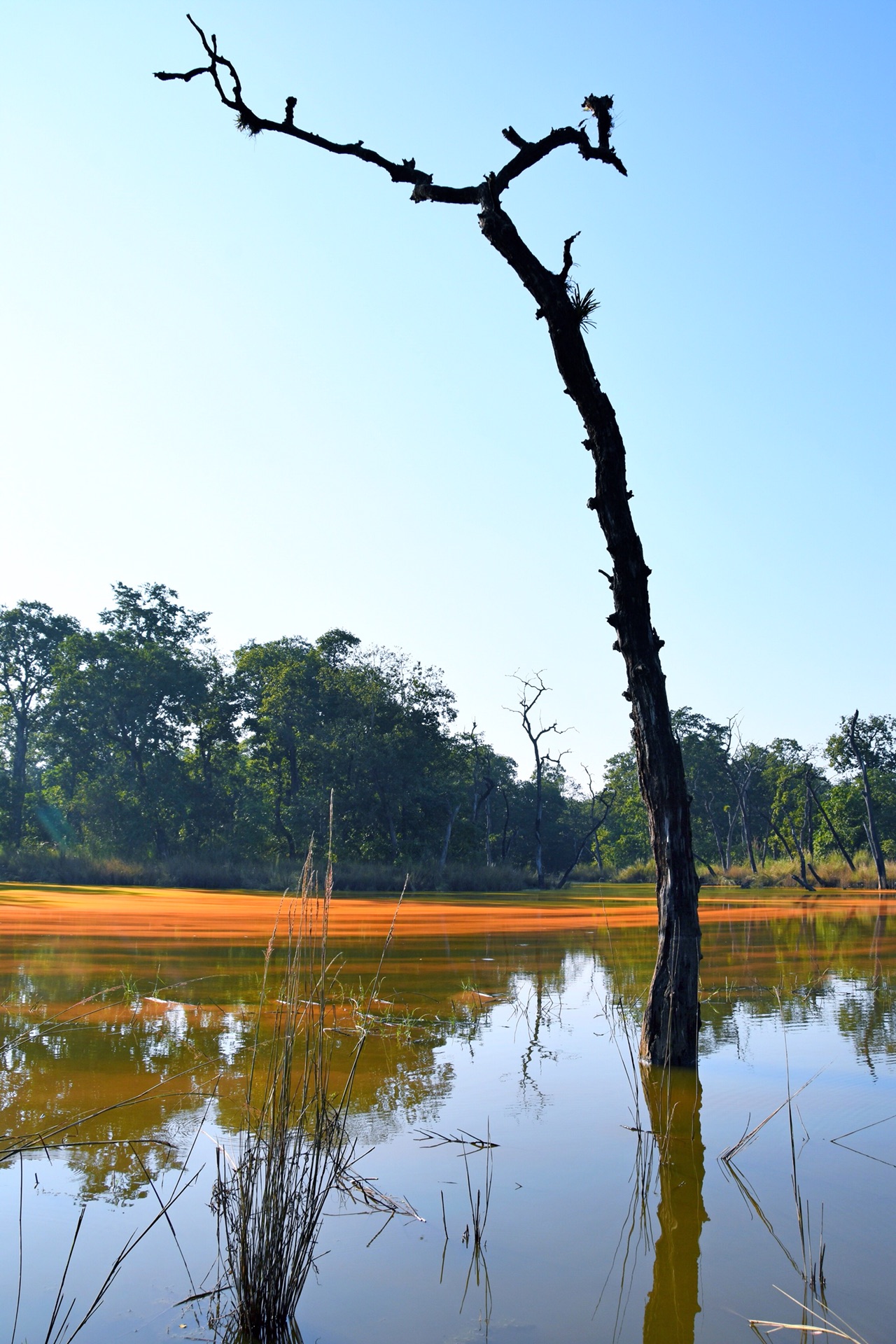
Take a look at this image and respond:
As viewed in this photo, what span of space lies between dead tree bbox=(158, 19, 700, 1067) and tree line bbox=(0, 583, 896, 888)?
33760 mm

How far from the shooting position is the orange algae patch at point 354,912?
16297mm

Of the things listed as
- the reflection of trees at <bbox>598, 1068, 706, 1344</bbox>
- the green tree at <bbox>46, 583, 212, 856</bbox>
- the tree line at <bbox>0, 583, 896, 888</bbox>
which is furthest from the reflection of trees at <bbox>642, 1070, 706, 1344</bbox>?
the green tree at <bbox>46, 583, 212, 856</bbox>

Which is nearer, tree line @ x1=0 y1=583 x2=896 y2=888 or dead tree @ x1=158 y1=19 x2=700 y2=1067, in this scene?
dead tree @ x1=158 y1=19 x2=700 y2=1067

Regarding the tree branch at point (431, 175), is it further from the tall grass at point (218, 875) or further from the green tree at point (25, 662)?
the green tree at point (25, 662)

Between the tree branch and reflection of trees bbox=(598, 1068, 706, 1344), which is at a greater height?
the tree branch

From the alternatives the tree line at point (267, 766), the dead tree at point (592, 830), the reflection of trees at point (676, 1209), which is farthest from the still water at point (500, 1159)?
the tree line at point (267, 766)

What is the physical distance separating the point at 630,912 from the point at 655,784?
63.0ft

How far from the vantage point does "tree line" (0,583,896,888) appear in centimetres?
4609

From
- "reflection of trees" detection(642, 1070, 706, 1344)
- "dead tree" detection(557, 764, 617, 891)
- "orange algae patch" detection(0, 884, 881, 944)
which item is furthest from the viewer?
"dead tree" detection(557, 764, 617, 891)

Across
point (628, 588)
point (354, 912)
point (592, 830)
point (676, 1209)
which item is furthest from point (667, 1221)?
point (592, 830)

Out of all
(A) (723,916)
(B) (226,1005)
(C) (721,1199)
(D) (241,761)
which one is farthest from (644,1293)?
(D) (241,761)

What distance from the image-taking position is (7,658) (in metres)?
56.8

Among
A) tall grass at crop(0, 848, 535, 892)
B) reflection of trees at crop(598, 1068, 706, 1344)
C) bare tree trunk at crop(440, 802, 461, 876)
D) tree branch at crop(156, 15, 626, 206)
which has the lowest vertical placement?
tall grass at crop(0, 848, 535, 892)

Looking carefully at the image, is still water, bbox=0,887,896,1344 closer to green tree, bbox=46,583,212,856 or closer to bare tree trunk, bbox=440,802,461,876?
bare tree trunk, bbox=440,802,461,876
